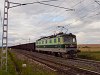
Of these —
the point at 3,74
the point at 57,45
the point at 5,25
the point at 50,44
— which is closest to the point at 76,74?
the point at 3,74

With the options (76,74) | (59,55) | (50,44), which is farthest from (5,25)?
(50,44)

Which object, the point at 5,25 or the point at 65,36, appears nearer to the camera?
the point at 5,25

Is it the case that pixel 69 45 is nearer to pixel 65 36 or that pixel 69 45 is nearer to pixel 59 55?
pixel 65 36

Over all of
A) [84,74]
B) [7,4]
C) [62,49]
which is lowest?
[84,74]

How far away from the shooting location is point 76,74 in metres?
17.6

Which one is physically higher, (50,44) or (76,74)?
(50,44)

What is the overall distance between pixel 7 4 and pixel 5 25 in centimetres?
165

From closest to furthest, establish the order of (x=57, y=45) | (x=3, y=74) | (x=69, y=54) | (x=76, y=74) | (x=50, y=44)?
(x=3, y=74) → (x=76, y=74) → (x=69, y=54) → (x=57, y=45) → (x=50, y=44)

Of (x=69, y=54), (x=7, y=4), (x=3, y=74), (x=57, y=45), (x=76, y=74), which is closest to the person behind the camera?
(x=3, y=74)

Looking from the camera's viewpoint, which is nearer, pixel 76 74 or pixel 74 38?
pixel 76 74

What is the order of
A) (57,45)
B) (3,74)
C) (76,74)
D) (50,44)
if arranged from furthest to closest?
(50,44), (57,45), (76,74), (3,74)

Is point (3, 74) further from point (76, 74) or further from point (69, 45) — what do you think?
point (69, 45)

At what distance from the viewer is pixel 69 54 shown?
111 feet

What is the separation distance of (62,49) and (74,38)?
2443 mm
